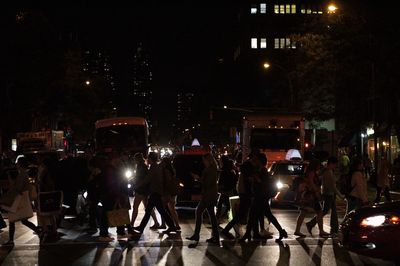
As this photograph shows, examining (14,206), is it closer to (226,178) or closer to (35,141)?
(226,178)

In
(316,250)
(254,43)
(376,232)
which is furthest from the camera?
(254,43)

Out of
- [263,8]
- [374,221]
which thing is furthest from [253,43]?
[374,221]

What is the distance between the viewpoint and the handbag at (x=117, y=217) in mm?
13875

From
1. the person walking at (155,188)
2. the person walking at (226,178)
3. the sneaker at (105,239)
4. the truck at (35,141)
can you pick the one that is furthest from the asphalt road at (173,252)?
the truck at (35,141)

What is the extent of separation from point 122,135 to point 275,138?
8307 millimetres

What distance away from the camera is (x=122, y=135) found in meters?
35.0

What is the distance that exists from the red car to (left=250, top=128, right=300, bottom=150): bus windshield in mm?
20923

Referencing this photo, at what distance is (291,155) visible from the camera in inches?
1133

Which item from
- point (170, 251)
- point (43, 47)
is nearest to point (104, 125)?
point (43, 47)

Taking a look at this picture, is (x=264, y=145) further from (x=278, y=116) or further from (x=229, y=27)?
(x=229, y=27)

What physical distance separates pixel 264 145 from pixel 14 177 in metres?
18.5

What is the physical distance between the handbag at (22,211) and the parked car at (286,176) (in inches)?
367

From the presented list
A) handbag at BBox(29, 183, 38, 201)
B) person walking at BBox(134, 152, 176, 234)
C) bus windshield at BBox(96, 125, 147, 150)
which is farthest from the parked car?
bus windshield at BBox(96, 125, 147, 150)

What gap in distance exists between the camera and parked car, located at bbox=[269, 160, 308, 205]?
2139 cm
